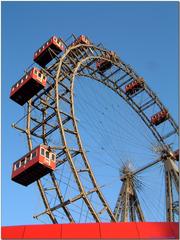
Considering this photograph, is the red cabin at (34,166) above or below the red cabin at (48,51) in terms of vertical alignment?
below

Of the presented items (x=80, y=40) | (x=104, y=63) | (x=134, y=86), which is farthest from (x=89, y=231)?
(x=134, y=86)

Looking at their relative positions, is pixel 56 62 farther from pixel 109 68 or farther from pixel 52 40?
pixel 109 68

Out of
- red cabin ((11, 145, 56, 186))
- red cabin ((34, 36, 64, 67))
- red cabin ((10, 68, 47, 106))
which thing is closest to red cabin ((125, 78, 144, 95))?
red cabin ((34, 36, 64, 67))

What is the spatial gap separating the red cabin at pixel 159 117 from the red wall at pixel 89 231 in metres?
20.4

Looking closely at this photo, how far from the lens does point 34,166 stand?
2216 centimetres

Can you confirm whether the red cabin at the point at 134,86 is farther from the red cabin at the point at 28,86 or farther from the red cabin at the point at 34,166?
the red cabin at the point at 34,166

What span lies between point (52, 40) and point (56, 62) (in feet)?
5.79

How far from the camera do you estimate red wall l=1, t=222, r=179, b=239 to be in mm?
16188

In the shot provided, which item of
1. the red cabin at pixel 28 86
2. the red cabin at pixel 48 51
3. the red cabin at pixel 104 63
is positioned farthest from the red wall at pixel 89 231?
the red cabin at pixel 104 63

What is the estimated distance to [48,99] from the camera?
28641mm

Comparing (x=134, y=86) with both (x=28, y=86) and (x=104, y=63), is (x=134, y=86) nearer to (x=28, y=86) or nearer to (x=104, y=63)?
(x=104, y=63)

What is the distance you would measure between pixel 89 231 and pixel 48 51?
17056mm

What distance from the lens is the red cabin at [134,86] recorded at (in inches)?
1405

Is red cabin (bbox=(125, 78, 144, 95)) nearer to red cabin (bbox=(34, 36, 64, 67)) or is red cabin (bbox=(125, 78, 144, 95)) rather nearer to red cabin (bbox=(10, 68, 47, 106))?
red cabin (bbox=(34, 36, 64, 67))
